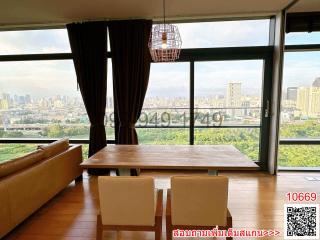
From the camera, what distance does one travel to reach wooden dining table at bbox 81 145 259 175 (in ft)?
7.09

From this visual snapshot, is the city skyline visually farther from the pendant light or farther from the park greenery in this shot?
the pendant light

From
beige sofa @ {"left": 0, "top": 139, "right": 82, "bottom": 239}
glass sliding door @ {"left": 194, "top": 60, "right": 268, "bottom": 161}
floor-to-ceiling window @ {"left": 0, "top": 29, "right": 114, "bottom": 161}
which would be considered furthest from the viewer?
floor-to-ceiling window @ {"left": 0, "top": 29, "right": 114, "bottom": 161}

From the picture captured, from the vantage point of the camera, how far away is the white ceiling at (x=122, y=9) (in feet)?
10.4

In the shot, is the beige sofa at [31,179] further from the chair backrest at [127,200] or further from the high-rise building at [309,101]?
the high-rise building at [309,101]

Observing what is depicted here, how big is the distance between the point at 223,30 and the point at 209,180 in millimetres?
3119

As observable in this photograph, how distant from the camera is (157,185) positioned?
3.47m

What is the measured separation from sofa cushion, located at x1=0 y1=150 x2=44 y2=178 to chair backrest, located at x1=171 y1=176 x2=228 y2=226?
169 centimetres

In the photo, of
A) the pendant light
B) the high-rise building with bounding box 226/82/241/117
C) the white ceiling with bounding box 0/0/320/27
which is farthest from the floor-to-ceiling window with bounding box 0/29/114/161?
the high-rise building with bounding box 226/82/241/117

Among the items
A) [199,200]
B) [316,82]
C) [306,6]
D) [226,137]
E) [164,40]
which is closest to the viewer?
[199,200]

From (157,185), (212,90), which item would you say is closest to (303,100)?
(212,90)

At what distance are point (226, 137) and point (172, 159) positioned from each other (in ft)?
7.07

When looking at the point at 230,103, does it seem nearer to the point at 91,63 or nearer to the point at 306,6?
the point at 306,6

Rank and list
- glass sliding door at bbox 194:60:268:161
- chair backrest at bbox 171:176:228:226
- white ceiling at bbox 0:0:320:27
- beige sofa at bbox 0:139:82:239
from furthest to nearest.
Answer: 1. glass sliding door at bbox 194:60:268:161
2. white ceiling at bbox 0:0:320:27
3. beige sofa at bbox 0:139:82:239
4. chair backrest at bbox 171:176:228:226

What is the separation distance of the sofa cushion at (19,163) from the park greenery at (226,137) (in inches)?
65.5
